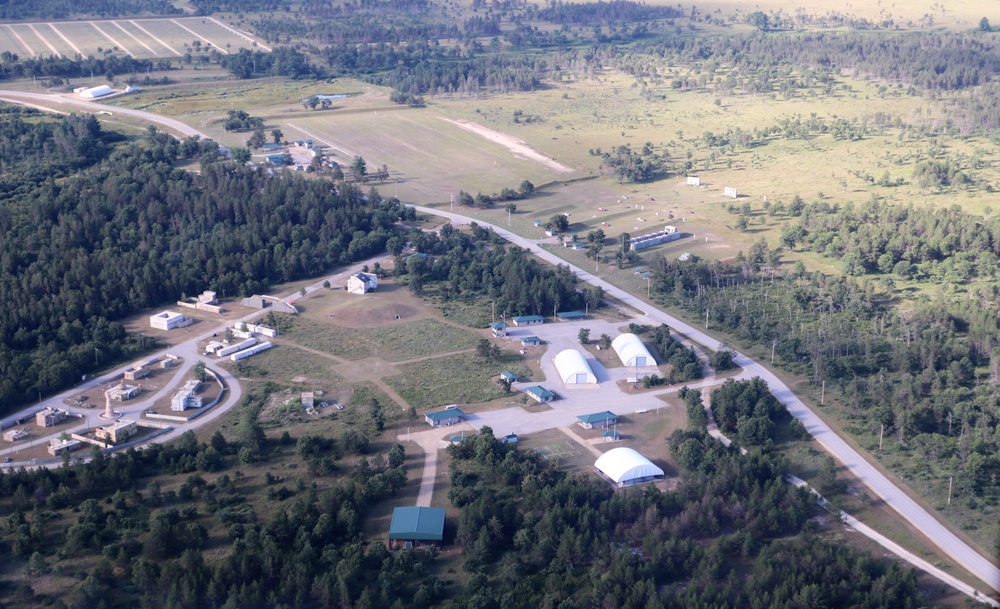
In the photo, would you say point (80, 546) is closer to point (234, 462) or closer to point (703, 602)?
point (234, 462)

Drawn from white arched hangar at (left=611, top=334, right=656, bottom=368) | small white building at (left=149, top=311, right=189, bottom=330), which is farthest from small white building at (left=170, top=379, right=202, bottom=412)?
white arched hangar at (left=611, top=334, right=656, bottom=368)

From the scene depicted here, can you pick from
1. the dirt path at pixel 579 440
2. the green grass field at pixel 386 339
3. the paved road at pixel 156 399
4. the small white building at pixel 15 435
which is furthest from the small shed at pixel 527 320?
the small white building at pixel 15 435

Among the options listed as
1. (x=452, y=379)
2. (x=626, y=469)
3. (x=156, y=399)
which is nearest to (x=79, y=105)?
(x=156, y=399)

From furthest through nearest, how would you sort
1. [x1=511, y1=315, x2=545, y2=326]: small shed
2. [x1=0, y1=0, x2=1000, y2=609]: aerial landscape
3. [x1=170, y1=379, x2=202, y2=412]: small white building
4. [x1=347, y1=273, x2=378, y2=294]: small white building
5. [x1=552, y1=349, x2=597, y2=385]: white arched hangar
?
[x1=347, y1=273, x2=378, y2=294]: small white building
[x1=511, y1=315, x2=545, y2=326]: small shed
[x1=552, y1=349, x2=597, y2=385]: white arched hangar
[x1=170, y1=379, x2=202, y2=412]: small white building
[x1=0, y1=0, x2=1000, y2=609]: aerial landscape

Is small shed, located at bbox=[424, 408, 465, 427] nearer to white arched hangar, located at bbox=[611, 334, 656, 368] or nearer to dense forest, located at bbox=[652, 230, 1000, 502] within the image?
white arched hangar, located at bbox=[611, 334, 656, 368]

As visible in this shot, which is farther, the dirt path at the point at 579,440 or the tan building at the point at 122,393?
the tan building at the point at 122,393

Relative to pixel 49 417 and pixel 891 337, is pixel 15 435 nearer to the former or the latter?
pixel 49 417

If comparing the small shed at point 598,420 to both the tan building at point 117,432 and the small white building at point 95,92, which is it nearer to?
the tan building at point 117,432
